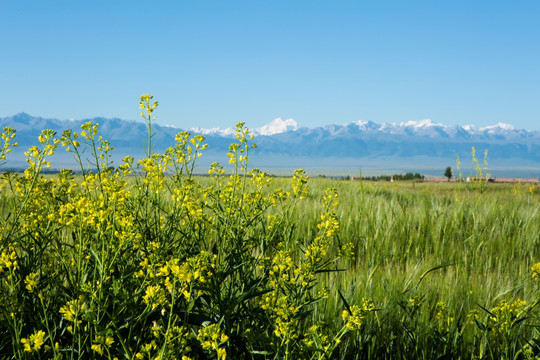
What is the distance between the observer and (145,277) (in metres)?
1.49

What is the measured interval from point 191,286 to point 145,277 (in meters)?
0.28

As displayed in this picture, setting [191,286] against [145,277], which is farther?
[145,277]

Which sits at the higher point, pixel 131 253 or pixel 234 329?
pixel 131 253

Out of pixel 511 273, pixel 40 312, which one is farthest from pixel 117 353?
pixel 511 273

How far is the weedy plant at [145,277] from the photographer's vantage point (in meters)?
1.43

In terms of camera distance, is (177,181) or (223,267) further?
(177,181)

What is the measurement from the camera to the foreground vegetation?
149cm

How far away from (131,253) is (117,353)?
0.47m

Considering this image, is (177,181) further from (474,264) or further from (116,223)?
(474,264)

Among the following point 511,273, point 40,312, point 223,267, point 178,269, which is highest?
point 178,269

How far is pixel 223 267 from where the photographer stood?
6.41 ft

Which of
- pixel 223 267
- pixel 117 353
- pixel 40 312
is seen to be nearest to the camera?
pixel 117 353

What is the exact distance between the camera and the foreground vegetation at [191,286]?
4.89 ft

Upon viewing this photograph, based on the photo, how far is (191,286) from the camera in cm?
129
